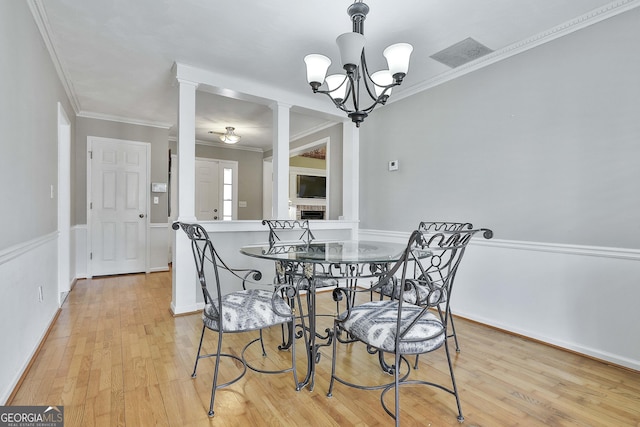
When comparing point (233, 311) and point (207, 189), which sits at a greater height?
point (207, 189)

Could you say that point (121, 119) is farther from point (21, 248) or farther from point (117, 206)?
point (21, 248)

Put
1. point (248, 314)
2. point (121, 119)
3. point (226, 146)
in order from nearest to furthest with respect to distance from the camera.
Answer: point (248, 314)
point (121, 119)
point (226, 146)

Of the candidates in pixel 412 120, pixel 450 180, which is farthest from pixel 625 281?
pixel 412 120

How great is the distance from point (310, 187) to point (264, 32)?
5.36 m

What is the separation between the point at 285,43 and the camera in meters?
2.68

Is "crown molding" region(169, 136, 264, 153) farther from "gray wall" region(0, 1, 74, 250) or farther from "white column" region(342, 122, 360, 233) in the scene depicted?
"gray wall" region(0, 1, 74, 250)

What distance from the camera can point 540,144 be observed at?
101 inches

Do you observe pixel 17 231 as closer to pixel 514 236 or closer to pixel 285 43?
pixel 285 43

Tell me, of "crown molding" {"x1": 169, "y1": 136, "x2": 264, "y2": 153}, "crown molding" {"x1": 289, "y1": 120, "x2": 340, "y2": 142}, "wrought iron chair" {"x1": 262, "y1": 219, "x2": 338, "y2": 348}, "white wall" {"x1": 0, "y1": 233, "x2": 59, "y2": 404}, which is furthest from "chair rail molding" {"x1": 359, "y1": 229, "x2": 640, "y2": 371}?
"crown molding" {"x1": 169, "y1": 136, "x2": 264, "y2": 153}

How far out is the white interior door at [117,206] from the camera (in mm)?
4680

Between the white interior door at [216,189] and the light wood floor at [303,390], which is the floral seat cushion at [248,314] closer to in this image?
the light wood floor at [303,390]

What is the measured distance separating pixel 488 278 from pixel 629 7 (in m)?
Result: 2.20

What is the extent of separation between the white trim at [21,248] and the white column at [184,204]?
96cm
